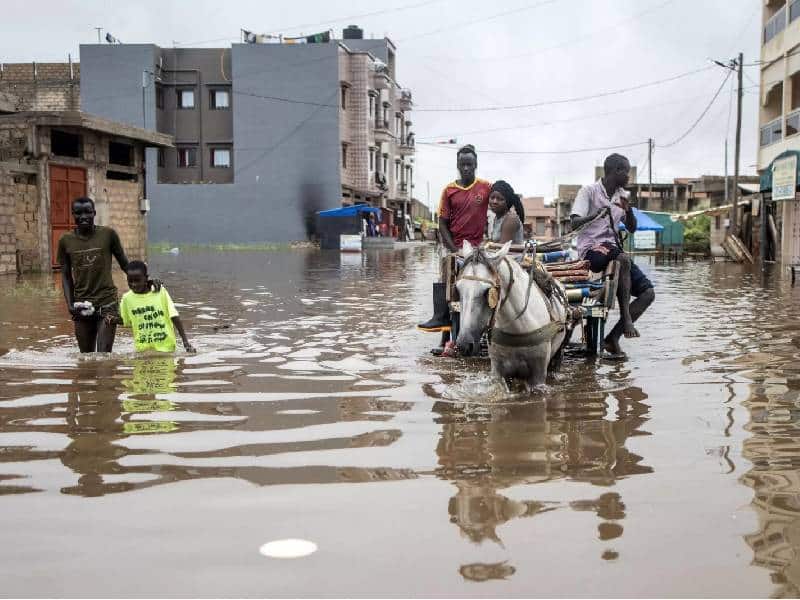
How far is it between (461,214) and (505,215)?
37.4 inches

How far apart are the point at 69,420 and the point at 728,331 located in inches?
312

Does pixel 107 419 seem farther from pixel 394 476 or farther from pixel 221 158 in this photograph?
pixel 221 158

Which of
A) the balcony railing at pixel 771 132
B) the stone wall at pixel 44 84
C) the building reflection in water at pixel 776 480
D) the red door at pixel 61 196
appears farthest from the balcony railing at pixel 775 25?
the stone wall at pixel 44 84

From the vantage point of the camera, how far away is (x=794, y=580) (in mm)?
2996

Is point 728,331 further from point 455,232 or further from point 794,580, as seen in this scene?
point 794,580

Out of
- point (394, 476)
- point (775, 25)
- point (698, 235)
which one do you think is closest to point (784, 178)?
point (775, 25)

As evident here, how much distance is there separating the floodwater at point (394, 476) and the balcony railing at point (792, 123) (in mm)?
22728

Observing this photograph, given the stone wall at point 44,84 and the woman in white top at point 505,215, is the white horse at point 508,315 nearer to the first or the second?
the woman in white top at point 505,215

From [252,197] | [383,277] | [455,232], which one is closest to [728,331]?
[455,232]

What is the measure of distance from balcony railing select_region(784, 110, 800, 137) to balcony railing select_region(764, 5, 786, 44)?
128 inches

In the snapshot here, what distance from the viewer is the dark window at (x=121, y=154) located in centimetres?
2772

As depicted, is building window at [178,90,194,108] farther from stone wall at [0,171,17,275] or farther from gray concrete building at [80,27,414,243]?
stone wall at [0,171,17,275]

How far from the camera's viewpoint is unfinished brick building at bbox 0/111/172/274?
21.7 metres

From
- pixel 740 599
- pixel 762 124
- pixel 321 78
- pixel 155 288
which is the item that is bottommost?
pixel 740 599
